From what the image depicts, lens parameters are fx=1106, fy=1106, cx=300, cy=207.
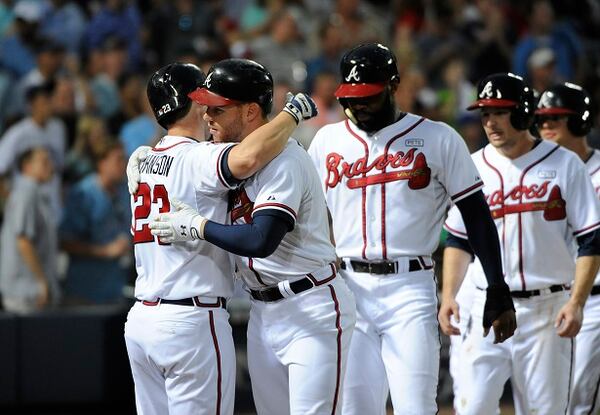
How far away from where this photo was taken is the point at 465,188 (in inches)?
203

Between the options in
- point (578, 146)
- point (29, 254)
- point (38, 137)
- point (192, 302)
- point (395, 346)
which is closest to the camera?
point (192, 302)

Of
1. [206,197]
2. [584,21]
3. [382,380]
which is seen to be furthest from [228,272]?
[584,21]

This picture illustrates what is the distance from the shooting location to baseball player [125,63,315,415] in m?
4.49

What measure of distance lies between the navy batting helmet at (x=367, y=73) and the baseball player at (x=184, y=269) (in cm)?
59

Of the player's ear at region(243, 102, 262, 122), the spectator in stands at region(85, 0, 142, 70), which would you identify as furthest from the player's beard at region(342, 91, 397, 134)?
the spectator in stands at region(85, 0, 142, 70)

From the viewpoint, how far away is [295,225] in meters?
4.63

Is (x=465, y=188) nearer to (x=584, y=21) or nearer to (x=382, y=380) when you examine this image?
(x=382, y=380)

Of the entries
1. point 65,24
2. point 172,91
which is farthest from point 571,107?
point 65,24

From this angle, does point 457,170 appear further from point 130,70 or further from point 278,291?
point 130,70

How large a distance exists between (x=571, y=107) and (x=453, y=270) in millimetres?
1344

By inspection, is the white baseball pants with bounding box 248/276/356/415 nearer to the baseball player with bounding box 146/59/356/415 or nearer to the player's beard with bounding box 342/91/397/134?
the baseball player with bounding box 146/59/356/415

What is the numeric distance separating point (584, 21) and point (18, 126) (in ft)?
26.9

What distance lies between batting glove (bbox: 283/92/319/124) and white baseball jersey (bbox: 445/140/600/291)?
5.24ft

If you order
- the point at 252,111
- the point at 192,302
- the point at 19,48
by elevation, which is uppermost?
the point at 19,48
